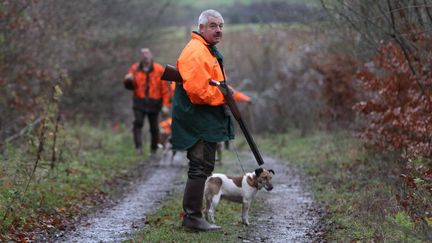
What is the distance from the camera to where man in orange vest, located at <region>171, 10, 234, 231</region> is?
26.6ft

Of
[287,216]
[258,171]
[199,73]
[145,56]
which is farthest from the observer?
[145,56]

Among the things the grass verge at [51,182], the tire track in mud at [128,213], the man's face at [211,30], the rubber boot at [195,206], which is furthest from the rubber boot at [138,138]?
the man's face at [211,30]

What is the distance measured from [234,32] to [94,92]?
26.2 feet

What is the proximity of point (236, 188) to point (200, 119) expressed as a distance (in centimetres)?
126

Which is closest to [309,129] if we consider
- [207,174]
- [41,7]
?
[41,7]

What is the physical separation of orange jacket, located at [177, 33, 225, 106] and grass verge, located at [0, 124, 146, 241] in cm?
253

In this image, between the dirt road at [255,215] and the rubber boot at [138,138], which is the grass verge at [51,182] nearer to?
the rubber boot at [138,138]

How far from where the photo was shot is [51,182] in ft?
37.9

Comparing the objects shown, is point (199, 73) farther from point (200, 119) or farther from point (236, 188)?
point (236, 188)

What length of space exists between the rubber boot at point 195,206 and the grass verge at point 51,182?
5.71ft

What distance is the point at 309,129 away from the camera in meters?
24.2

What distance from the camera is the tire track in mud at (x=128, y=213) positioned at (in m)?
8.52

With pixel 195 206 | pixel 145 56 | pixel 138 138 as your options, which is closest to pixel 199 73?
pixel 195 206

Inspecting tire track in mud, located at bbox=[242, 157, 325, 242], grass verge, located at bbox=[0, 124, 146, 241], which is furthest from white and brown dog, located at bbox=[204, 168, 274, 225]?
grass verge, located at bbox=[0, 124, 146, 241]
